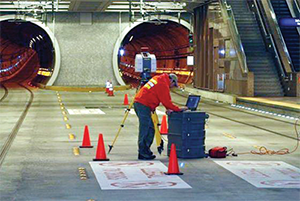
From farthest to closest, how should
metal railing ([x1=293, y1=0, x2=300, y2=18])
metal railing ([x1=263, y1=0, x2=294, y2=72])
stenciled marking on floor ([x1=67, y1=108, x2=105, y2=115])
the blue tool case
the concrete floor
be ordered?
metal railing ([x1=293, y1=0, x2=300, y2=18]) < metal railing ([x1=263, y1=0, x2=294, y2=72]) < stenciled marking on floor ([x1=67, y1=108, x2=105, y2=115]) < the blue tool case < the concrete floor

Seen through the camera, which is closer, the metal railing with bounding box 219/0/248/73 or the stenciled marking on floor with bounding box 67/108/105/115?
the stenciled marking on floor with bounding box 67/108/105/115

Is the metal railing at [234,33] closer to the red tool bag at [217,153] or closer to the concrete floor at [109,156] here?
the concrete floor at [109,156]

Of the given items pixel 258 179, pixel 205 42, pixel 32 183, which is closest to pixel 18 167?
pixel 32 183

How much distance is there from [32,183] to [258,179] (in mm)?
3635

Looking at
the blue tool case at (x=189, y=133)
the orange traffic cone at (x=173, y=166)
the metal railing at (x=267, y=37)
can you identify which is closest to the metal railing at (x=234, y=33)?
the metal railing at (x=267, y=37)

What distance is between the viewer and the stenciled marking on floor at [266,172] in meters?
11.4

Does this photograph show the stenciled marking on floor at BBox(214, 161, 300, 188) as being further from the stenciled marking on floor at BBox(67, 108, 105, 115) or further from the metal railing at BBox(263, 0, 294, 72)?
the metal railing at BBox(263, 0, 294, 72)

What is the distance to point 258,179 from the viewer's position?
11.8 m

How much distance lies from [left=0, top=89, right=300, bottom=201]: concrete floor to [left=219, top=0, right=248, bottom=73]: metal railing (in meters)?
7.82

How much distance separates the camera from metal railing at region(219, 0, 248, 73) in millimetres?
35500

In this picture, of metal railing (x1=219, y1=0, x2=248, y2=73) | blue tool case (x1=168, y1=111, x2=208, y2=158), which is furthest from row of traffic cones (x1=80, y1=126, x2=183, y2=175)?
metal railing (x1=219, y1=0, x2=248, y2=73)

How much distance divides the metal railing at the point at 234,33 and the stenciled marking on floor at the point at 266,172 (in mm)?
21665

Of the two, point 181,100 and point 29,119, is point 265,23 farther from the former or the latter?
point 29,119

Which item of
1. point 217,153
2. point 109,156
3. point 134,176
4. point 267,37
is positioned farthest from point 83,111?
point 134,176
